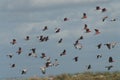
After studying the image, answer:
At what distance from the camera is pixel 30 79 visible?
2586 inches

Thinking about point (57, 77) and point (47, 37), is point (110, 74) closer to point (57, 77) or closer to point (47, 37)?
point (57, 77)

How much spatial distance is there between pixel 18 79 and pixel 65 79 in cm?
665

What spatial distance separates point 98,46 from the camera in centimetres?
5181

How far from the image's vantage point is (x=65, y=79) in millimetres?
63594

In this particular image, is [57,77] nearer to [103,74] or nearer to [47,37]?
[103,74]

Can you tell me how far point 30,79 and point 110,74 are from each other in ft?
33.7

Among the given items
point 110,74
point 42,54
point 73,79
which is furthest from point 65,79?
point 42,54

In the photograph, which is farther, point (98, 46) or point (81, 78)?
point (81, 78)

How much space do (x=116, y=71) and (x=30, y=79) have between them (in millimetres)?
11080

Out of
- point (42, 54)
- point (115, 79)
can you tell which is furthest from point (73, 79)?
point (42, 54)

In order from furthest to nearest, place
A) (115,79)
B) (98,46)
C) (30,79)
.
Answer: (30,79) → (115,79) → (98,46)

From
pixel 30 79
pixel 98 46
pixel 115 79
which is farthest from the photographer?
pixel 30 79

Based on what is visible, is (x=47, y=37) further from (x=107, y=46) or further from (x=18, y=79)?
(x=18, y=79)

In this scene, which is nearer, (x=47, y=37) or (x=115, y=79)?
(x=47, y=37)
